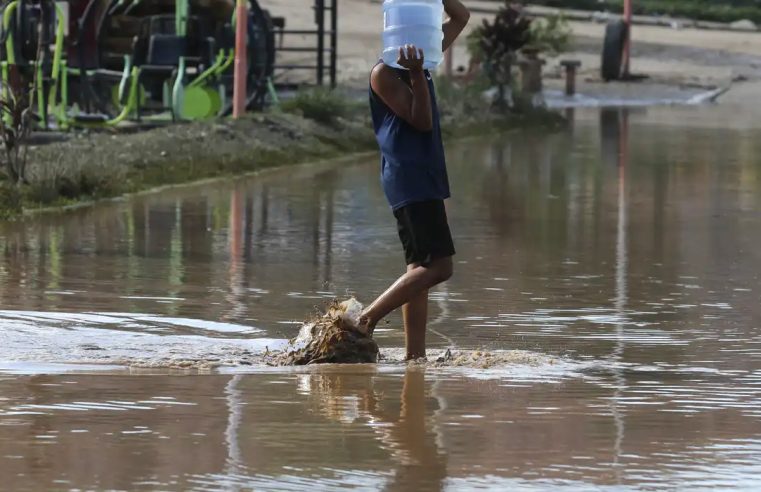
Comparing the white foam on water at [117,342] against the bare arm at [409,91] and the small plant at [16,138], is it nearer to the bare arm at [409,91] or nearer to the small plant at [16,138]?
the bare arm at [409,91]

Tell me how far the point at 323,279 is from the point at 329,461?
5629 mm

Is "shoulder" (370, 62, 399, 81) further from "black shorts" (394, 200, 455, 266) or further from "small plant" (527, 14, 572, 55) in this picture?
"small plant" (527, 14, 572, 55)

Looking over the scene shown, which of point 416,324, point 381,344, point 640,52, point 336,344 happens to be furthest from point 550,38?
point 336,344

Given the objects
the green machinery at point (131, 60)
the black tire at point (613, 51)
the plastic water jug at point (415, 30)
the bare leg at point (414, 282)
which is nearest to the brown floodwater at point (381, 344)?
the bare leg at point (414, 282)

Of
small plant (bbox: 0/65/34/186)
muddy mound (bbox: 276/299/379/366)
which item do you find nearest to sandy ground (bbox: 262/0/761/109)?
small plant (bbox: 0/65/34/186)

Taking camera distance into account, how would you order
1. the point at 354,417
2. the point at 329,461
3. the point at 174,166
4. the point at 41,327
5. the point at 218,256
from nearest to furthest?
the point at 329,461 → the point at 354,417 → the point at 41,327 → the point at 218,256 → the point at 174,166

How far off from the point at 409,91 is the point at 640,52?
42.2 m

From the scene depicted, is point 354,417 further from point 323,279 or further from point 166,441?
point 323,279

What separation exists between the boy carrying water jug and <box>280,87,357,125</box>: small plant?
50.4 feet

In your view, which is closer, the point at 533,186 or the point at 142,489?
the point at 142,489

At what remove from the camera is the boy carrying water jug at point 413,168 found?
8.77 meters

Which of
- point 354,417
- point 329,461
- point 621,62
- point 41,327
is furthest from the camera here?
point 621,62

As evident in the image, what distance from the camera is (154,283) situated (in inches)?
471

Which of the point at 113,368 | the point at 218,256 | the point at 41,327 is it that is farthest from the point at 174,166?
the point at 113,368
